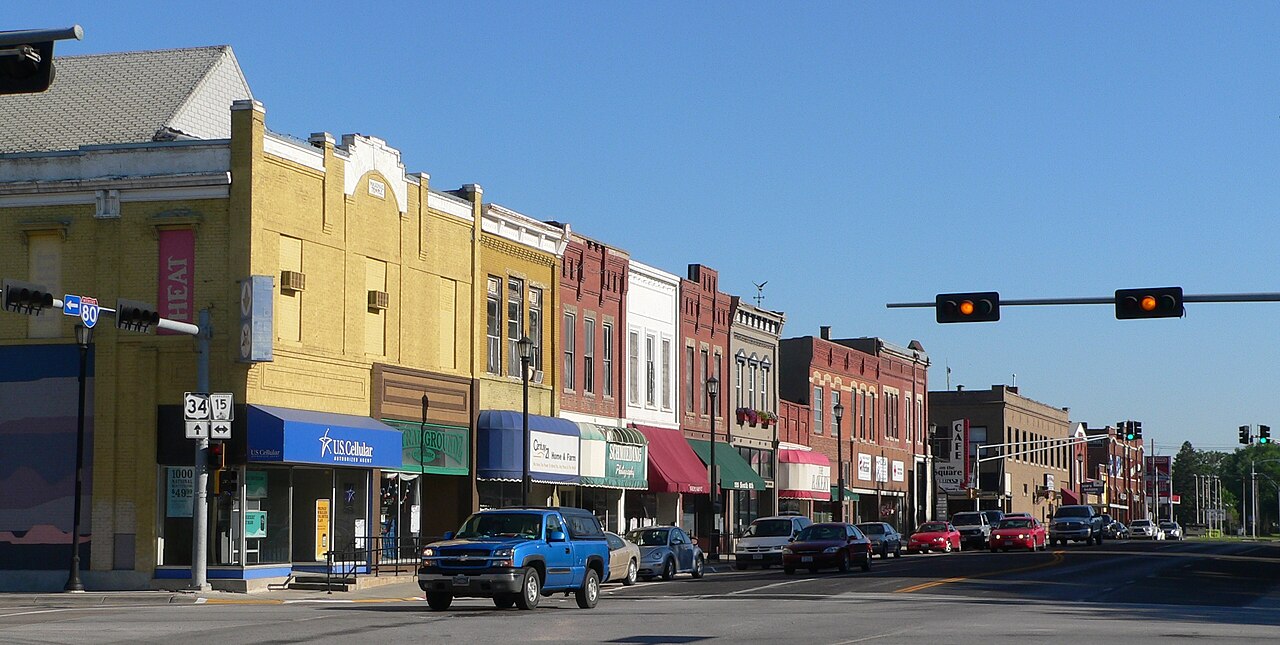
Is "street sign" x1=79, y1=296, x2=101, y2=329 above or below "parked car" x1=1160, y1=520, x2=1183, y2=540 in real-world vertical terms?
above

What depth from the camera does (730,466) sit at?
59750 millimetres

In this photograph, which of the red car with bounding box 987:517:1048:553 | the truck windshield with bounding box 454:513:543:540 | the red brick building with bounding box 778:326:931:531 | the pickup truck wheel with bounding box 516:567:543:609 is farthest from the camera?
the red brick building with bounding box 778:326:931:531

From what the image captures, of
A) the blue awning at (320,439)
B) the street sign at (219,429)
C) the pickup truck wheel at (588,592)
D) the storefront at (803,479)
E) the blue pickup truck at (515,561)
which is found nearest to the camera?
the blue pickup truck at (515,561)

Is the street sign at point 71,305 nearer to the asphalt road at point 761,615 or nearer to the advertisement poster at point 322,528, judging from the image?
the asphalt road at point 761,615

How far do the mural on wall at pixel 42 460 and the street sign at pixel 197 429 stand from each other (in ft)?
15.0

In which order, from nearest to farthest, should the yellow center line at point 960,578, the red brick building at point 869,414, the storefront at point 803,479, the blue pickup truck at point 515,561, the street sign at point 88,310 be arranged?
the blue pickup truck at point 515,561 → the street sign at point 88,310 → the yellow center line at point 960,578 → the storefront at point 803,479 → the red brick building at point 869,414

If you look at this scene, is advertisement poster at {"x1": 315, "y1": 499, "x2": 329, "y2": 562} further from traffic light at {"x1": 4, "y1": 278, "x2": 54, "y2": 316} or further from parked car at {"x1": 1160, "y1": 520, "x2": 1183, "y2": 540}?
parked car at {"x1": 1160, "y1": 520, "x2": 1183, "y2": 540}

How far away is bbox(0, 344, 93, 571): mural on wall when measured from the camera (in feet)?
117

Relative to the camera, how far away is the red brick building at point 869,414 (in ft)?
235

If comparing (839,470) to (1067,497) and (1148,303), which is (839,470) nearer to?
(1148,303)

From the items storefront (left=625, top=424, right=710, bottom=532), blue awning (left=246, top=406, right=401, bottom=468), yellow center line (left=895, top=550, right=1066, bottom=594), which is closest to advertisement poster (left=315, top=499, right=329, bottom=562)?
blue awning (left=246, top=406, right=401, bottom=468)

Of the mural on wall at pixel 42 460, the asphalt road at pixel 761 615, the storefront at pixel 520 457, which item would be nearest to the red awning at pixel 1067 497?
the storefront at pixel 520 457

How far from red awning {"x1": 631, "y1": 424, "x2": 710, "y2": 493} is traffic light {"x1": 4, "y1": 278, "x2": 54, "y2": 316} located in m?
27.4

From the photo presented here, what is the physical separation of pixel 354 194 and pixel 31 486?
9.94 m
